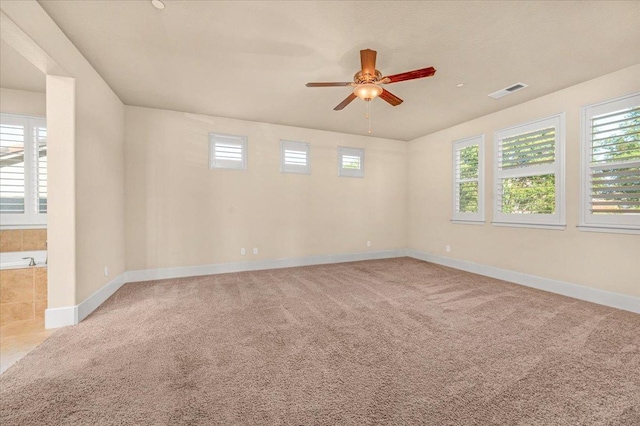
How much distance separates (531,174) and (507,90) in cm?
145

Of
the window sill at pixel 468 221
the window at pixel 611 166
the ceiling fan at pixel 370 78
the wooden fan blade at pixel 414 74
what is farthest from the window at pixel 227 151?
the window at pixel 611 166

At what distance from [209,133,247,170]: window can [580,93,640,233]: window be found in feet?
18.4

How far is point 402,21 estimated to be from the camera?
2.48 m

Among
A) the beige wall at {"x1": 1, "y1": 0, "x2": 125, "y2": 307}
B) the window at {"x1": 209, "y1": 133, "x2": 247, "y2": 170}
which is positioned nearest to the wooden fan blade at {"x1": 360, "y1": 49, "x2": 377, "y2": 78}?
the beige wall at {"x1": 1, "y1": 0, "x2": 125, "y2": 307}

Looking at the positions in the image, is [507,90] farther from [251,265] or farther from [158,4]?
[251,265]

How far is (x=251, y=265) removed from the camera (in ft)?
17.7

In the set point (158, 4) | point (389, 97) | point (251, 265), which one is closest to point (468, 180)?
point (389, 97)

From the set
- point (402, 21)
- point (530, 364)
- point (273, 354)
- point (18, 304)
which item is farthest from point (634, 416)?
point (18, 304)

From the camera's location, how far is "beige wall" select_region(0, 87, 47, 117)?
12.6 ft

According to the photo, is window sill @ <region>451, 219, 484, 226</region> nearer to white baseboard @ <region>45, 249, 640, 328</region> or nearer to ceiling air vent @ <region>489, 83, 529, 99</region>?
white baseboard @ <region>45, 249, 640, 328</region>

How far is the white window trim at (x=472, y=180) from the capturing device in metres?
5.16

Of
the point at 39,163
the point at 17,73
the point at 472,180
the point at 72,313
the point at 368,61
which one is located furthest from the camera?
the point at 472,180

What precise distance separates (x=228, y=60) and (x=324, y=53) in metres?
1.17

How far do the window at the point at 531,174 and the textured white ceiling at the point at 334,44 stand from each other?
622mm
